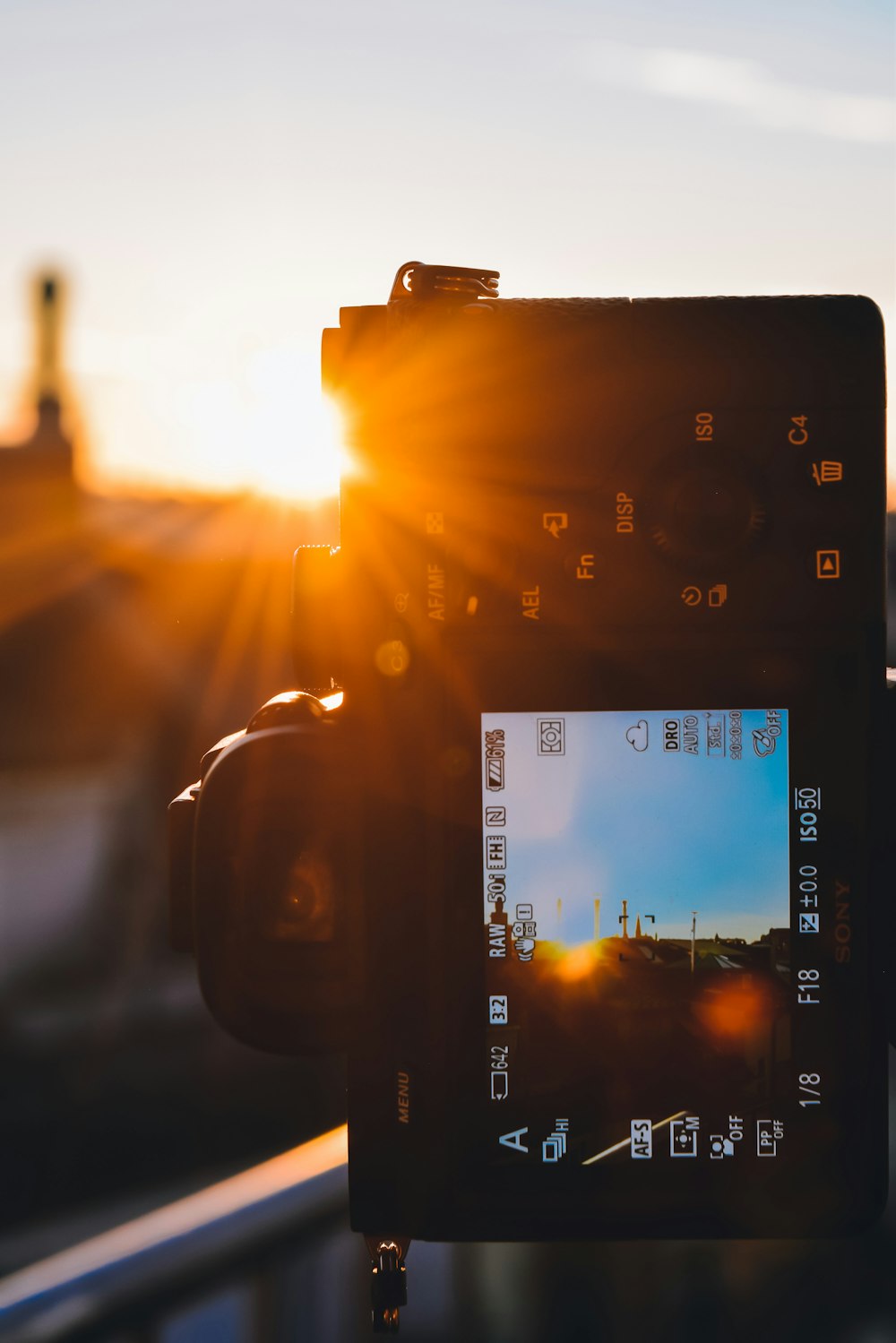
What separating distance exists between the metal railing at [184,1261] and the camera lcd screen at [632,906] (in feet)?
1.64

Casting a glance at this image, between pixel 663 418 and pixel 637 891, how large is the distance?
0.30 meters

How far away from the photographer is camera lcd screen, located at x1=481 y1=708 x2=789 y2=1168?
2.62 ft

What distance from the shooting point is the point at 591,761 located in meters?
0.80

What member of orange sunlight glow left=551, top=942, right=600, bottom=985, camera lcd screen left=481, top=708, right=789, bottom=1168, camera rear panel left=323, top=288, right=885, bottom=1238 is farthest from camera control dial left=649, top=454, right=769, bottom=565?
orange sunlight glow left=551, top=942, right=600, bottom=985

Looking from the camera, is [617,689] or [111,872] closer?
[617,689]

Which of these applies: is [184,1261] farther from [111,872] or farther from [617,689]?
[111,872]

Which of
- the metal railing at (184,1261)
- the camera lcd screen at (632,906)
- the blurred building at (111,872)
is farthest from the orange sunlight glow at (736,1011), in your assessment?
the blurred building at (111,872)

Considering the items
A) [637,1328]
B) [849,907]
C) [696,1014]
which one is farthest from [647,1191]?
[637,1328]

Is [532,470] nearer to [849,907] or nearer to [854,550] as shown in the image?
[854,550]

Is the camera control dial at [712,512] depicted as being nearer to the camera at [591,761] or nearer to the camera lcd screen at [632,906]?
the camera at [591,761]

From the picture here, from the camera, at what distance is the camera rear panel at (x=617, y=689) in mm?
797

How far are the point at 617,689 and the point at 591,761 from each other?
0.05m

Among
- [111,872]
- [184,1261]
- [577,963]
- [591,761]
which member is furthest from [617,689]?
[111,872]

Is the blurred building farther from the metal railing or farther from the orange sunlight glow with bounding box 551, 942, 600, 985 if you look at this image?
the orange sunlight glow with bounding box 551, 942, 600, 985
